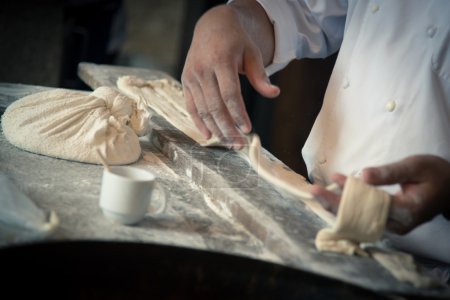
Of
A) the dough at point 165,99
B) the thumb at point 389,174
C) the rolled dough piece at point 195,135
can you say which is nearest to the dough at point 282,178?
the rolled dough piece at point 195,135

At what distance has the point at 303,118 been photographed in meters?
4.29

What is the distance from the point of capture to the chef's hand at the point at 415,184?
4.55ft

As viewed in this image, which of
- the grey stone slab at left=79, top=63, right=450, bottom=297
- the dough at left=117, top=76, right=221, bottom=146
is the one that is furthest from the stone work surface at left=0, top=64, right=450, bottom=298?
the dough at left=117, top=76, right=221, bottom=146

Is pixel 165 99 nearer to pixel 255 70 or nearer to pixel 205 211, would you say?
pixel 255 70

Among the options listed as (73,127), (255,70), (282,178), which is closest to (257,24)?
(255,70)

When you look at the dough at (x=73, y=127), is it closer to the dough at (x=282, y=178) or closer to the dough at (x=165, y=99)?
the dough at (x=165, y=99)

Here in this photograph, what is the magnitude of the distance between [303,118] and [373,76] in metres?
2.37

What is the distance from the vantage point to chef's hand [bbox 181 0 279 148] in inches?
72.4

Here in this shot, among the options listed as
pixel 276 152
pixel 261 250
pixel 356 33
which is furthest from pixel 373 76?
pixel 276 152

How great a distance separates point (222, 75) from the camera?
1847 mm

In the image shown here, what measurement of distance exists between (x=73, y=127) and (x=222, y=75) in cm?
56

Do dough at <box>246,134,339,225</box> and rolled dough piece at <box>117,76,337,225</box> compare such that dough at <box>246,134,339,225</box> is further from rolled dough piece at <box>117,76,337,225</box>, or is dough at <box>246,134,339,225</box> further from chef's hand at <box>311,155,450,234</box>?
chef's hand at <box>311,155,450,234</box>

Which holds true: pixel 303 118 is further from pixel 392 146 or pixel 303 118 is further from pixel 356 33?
pixel 392 146

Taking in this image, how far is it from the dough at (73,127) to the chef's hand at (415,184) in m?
0.92
